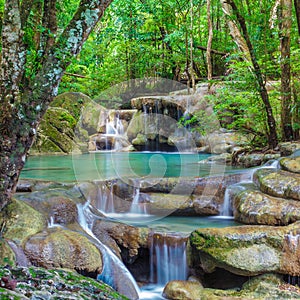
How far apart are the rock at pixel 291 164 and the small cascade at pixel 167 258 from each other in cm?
272

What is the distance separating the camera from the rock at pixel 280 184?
5.64 metres

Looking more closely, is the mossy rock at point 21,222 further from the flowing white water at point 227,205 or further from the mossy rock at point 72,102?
the mossy rock at point 72,102

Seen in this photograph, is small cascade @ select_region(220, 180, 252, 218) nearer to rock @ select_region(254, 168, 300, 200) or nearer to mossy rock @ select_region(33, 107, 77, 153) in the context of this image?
rock @ select_region(254, 168, 300, 200)

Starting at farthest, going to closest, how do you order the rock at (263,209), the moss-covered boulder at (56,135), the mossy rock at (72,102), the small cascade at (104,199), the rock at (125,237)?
the mossy rock at (72,102) < the moss-covered boulder at (56,135) < the small cascade at (104,199) < the rock at (263,209) < the rock at (125,237)

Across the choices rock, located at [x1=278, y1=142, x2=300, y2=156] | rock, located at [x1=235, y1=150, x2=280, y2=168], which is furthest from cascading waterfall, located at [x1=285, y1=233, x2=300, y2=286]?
rock, located at [x1=235, y1=150, x2=280, y2=168]

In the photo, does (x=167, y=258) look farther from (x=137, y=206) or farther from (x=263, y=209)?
(x=137, y=206)

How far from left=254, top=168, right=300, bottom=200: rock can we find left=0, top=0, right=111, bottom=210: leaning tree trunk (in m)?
4.23

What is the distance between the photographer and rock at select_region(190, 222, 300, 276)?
4309 millimetres

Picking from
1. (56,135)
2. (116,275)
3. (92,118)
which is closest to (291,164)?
(116,275)

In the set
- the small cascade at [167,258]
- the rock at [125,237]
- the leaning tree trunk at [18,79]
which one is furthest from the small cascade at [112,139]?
the leaning tree trunk at [18,79]

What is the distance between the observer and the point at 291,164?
6.50 m

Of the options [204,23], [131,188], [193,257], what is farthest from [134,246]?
[204,23]

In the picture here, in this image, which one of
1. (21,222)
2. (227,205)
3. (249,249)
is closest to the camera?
(21,222)

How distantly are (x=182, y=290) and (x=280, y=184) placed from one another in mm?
2700
